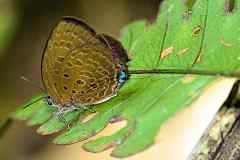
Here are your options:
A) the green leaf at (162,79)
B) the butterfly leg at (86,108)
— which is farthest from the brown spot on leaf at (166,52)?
the butterfly leg at (86,108)

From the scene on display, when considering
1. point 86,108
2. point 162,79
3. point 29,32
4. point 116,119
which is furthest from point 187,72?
point 29,32

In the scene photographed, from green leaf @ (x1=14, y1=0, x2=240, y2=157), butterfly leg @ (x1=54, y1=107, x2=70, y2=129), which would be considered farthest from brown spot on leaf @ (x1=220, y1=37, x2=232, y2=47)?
butterfly leg @ (x1=54, y1=107, x2=70, y2=129)

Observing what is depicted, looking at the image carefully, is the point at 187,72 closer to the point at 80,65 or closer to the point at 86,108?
the point at 86,108

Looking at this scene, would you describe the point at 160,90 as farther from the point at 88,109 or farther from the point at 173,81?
the point at 88,109

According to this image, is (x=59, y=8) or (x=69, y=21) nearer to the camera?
(x=69, y=21)

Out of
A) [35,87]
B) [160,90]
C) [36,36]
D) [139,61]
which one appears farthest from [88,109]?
[36,36]

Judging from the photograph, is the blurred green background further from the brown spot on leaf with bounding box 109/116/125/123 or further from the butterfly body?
the brown spot on leaf with bounding box 109/116/125/123
